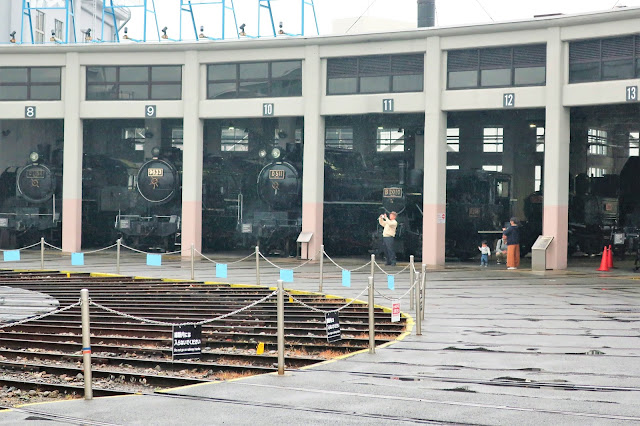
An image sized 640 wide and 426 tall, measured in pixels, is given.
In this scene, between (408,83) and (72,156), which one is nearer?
(408,83)

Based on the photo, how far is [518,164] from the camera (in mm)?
36188

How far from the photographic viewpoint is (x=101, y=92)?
102ft

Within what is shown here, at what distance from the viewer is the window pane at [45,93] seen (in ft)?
102

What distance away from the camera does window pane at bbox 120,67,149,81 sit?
101 feet

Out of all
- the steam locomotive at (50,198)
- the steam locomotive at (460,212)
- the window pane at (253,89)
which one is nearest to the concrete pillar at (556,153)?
the steam locomotive at (460,212)

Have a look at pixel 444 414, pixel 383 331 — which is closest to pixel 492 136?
pixel 383 331

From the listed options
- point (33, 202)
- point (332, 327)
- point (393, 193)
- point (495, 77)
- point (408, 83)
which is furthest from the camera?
point (33, 202)

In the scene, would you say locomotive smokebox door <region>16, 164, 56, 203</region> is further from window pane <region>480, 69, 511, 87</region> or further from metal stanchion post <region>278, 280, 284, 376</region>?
metal stanchion post <region>278, 280, 284, 376</region>

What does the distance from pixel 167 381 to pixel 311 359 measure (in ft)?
6.12

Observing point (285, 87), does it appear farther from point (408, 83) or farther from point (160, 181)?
point (160, 181)

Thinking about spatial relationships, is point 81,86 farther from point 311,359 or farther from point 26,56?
point 311,359

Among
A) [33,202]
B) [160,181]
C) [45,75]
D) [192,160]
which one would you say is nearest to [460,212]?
[192,160]

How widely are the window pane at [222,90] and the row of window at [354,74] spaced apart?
0.03 m

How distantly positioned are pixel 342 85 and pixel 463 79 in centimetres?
417
